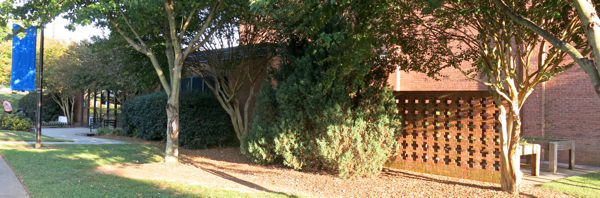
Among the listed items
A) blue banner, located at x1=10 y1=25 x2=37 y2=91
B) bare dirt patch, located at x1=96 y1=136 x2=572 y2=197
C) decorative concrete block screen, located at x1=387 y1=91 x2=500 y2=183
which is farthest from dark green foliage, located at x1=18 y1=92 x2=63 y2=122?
decorative concrete block screen, located at x1=387 y1=91 x2=500 y2=183

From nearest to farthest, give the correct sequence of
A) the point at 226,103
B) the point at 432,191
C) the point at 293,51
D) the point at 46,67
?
the point at 432,191 → the point at 293,51 → the point at 226,103 → the point at 46,67

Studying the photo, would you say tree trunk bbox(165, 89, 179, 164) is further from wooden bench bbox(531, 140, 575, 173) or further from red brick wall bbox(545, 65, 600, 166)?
red brick wall bbox(545, 65, 600, 166)

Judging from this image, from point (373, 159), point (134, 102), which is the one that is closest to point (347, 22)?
point (373, 159)

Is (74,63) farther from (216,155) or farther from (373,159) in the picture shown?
(373,159)

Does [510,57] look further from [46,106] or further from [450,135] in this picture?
[46,106]

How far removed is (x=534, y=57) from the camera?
38.5 feet

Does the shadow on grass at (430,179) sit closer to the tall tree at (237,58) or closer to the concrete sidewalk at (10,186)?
the tall tree at (237,58)

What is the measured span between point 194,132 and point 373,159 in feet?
23.6

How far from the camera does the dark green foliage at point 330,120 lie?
861cm

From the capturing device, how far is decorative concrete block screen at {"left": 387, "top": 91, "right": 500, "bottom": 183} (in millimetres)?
8414

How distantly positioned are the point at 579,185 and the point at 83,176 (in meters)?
10.2

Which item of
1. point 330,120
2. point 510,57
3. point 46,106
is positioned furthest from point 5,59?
Result: point 510,57

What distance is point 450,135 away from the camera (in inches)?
352

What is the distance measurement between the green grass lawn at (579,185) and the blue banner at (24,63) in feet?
49.9
